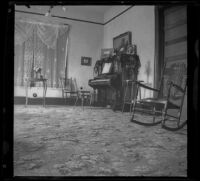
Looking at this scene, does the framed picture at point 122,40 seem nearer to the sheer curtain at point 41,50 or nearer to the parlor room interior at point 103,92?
the parlor room interior at point 103,92

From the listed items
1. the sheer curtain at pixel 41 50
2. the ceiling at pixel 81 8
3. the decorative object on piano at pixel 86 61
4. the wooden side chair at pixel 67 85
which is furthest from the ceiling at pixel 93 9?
the wooden side chair at pixel 67 85

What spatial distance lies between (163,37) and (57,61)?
4015 mm

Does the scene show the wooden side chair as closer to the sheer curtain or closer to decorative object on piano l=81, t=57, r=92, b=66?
the sheer curtain

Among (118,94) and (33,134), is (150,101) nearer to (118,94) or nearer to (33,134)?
(33,134)

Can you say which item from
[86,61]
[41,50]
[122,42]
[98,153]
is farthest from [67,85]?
[98,153]

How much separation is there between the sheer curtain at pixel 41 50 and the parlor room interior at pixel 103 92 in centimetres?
3

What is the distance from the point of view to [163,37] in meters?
3.86

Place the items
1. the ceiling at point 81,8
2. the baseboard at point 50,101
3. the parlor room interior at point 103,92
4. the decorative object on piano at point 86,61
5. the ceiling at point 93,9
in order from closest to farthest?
1. the parlor room interior at point 103,92
2. the baseboard at point 50,101
3. the ceiling at point 81,8
4. the ceiling at point 93,9
5. the decorative object on piano at point 86,61

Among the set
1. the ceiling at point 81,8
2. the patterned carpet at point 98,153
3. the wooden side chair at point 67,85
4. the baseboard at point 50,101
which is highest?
the ceiling at point 81,8

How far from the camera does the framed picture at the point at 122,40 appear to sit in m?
5.12

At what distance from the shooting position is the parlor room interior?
1.36 m

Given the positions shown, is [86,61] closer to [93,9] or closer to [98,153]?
[93,9]

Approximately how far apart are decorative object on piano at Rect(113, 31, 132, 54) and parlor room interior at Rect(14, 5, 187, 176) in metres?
0.03
